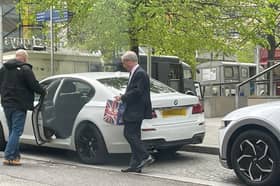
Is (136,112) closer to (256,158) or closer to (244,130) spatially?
(244,130)

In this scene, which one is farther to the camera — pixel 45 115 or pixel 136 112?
pixel 45 115

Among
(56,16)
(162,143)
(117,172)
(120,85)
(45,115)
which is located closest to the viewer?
(117,172)

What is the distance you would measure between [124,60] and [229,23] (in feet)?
23.3

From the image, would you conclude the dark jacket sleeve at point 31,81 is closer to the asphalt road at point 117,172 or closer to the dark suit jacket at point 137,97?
the asphalt road at point 117,172

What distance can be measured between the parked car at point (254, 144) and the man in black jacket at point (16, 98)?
309 cm

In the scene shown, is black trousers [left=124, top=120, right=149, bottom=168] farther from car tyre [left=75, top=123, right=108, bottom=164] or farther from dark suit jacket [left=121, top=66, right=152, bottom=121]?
→ car tyre [left=75, top=123, right=108, bottom=164]

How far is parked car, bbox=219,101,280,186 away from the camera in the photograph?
6.18 meters

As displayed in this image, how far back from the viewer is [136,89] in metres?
7.23

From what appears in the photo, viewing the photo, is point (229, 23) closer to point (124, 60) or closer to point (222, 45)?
point (222, 45)

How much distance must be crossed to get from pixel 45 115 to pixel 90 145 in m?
1.12

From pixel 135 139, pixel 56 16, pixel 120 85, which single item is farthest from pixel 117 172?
pixel 56 16

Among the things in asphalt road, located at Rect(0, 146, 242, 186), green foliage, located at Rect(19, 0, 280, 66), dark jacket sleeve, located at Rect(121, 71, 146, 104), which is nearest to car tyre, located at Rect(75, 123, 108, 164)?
asphalt road, located at Rect(0, 146, 242, 186)

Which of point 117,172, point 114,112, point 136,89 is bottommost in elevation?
point 117,172

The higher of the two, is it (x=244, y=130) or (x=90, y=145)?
(x=244, y=130)
